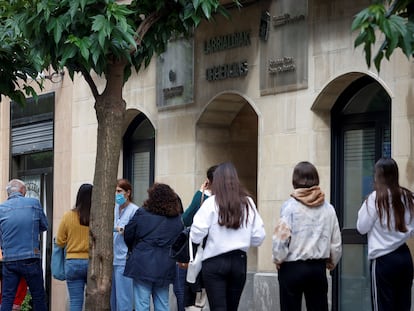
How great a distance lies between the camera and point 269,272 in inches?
562

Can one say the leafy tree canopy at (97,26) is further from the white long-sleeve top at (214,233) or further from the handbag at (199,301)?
the handbag at (199,301)

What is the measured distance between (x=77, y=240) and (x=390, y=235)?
171 inches

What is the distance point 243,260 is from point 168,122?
6360mm

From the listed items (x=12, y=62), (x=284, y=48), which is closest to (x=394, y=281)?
(x=284, y=48)

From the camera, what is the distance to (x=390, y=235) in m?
10.4

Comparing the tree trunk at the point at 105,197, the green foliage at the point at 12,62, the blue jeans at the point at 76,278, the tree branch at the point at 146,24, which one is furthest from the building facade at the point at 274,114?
the green foliage at the point at 12,62

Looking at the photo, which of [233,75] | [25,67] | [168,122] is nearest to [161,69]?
[168,122]

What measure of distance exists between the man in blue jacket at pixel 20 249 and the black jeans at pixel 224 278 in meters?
4.08

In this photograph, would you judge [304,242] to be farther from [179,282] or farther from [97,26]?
[179,282]

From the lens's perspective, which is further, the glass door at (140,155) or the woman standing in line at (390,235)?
the glass door at (140,155)

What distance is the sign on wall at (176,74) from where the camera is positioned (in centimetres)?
1608

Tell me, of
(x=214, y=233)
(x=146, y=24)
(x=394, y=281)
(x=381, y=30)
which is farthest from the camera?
(x=146, y=24)

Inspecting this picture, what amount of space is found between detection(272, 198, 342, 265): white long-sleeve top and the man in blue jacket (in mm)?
4670

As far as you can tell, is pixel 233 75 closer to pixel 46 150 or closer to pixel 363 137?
pixel 363 137
